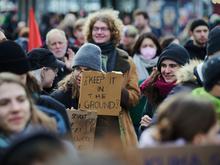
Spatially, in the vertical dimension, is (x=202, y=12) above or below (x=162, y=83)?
below

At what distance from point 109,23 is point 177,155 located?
17.1ft

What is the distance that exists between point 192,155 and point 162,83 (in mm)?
4104

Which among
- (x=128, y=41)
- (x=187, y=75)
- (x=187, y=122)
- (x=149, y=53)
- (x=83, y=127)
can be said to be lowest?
(x=128, y=41)

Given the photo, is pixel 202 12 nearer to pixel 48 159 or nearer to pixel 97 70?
pixel 97 70

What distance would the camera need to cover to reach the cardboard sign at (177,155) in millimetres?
4703

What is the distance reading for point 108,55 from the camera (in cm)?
951

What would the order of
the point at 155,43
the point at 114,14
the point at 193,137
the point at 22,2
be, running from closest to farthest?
the point at 193,137, the point at 114,14, the point at 155,43, the point at 22,2

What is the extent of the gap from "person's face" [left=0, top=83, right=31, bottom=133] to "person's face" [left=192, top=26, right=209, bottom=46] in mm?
7533

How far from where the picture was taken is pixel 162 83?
29.0 ft

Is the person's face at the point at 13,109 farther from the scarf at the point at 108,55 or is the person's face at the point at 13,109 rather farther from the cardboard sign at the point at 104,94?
the scarf at the point at 108,55

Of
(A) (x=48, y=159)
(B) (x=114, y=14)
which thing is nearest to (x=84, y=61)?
(B) (x=114, y=14)

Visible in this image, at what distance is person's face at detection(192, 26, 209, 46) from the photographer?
41.8ft

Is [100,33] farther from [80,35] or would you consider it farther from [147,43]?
[80,35]

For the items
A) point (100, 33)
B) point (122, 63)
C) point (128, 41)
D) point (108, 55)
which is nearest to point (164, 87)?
point (122, 63)
